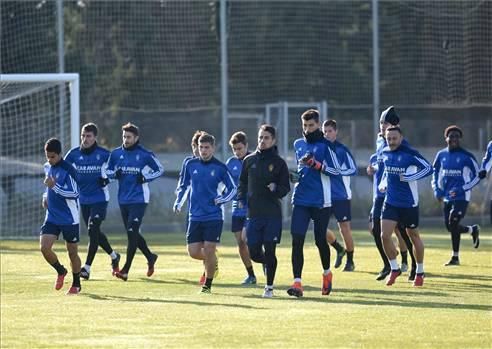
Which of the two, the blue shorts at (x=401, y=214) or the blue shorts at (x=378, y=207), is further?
the blue shorts at (x=378, y=207)

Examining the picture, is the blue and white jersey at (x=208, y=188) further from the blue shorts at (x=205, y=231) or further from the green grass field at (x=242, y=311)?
the green grass field at (x=242, y=311)

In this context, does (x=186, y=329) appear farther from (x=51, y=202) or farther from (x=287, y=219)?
(x=287, y=219)

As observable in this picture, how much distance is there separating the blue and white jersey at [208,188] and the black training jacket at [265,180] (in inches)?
15.7

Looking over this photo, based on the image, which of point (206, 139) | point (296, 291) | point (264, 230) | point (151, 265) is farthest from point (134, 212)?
point (296, 291)

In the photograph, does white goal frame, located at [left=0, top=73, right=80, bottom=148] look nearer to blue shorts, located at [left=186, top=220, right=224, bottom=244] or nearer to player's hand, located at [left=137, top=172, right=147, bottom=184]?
player's hand, located at [left=137, top=172, right=147, bottom=184]

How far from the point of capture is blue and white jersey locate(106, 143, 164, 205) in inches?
769

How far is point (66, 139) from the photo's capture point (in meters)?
31.0

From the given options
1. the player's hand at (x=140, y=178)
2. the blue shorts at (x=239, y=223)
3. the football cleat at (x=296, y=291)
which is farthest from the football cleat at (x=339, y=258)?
the football cleat at (x=296, y=291)

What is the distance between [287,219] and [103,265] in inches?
492

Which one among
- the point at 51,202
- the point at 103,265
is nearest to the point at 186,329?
the point at 51,202

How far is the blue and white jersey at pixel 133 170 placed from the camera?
19.5m

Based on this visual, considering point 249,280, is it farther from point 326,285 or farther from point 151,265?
point 326,285

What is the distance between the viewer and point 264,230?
16.6 meters

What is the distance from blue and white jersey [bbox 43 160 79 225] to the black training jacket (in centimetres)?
231
